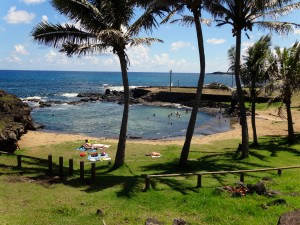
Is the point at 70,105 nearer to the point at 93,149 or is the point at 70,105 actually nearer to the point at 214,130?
the point at 214,130

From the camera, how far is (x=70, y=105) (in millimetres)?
72375

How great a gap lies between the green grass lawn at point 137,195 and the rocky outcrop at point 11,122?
333cm

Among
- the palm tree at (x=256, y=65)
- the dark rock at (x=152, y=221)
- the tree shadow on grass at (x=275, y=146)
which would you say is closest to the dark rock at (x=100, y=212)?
the dark rock at (x=152, y=221)

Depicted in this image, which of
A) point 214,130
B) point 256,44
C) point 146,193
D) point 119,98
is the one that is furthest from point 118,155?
point 119,98

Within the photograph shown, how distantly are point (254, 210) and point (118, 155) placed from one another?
9.36 metres

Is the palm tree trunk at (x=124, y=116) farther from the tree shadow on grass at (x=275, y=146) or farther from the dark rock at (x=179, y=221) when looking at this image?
the tree shadow on grass at (x=275, y=146)

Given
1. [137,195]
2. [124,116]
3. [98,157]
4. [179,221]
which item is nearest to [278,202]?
[179,221]

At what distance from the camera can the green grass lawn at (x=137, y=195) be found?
11.5 m

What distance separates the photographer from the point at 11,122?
30.6m

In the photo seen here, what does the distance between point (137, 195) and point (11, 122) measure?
20.4 m

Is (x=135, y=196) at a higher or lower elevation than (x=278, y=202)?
lower

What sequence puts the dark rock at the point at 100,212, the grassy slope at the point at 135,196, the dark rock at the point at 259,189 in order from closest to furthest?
the grassy slope at the point at 135,196
the dark rock at the point at 100,212
the dark rock at the point at 259,189

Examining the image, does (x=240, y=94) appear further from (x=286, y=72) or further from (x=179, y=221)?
(x=179, y=221)

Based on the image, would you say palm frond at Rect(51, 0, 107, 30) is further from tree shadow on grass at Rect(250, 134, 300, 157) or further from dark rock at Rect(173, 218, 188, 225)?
tree shadow on grass at Rect(250, 134, 300, 157)
